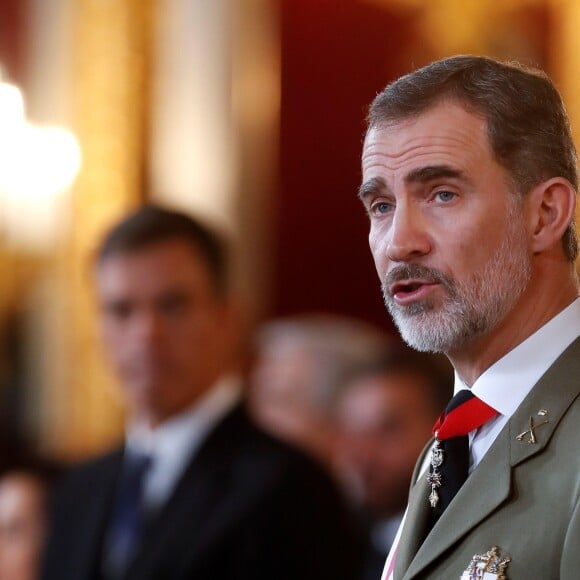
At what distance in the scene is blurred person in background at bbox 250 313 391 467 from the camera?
202 inches

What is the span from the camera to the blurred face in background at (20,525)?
4.21 meters

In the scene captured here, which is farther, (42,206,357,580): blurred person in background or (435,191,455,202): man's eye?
(42,206,357,580): blurred person in background

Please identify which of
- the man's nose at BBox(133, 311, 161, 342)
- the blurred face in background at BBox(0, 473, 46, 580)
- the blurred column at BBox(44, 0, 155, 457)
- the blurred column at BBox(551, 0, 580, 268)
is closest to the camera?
the man's nose at BBox(133, 311, 161, 342)

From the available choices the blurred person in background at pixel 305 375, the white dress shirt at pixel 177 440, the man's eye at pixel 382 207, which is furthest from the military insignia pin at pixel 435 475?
the blurred person in background at pixel 305 375

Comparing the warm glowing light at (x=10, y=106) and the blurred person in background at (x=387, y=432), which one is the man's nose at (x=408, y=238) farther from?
the warm glowing light at (x=10, y=106)

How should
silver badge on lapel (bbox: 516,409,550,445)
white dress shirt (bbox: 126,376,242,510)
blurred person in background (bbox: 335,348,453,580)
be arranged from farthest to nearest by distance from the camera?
blurred person in background (bbox: 335,348,453,580), white dress shirt (bbox: 126,376,242,510), silver badge on lapel (bbox: 516,409,550,445)

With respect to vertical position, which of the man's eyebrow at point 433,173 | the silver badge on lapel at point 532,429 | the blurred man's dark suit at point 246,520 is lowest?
the blurred man's dark suit at point 246,520

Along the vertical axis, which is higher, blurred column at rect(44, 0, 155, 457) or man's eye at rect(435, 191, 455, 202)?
man's eye at rect(435, 191, 455, 202)

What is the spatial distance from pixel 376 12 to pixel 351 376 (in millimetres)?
2161

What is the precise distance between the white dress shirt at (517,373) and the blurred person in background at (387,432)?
258cm

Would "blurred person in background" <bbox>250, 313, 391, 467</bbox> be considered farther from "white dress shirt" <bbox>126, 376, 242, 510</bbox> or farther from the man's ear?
the man's ear

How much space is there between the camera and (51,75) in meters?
6.83

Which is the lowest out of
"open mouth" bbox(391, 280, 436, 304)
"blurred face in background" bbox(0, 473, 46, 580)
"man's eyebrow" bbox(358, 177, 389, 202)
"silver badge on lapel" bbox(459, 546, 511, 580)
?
"blurred face in background" bbox(0, 473, 46, 580)

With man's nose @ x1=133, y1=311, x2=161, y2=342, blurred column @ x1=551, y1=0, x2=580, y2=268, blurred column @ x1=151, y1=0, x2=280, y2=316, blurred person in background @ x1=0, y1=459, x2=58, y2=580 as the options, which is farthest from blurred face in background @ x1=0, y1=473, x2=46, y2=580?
blurred column @ x1=551, y1=0, x2=580, y2=268
